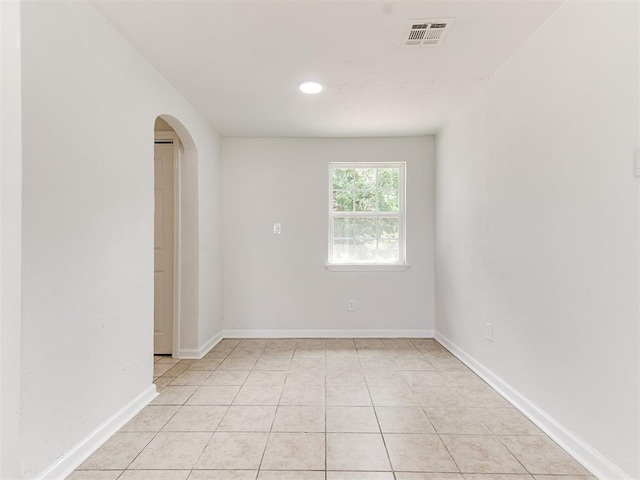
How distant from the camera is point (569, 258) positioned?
5.93 ft

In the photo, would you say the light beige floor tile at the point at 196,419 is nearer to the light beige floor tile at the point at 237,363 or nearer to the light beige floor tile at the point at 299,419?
the light beige floor tile at the point at 299,419

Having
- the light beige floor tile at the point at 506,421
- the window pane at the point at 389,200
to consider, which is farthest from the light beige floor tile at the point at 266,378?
the window pane at the point at 389,200

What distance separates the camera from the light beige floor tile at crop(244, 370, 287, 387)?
2756 mm

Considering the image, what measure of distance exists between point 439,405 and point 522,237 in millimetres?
1225

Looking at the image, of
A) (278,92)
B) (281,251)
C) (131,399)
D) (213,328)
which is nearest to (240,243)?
(281,251)

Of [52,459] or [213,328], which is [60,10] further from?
[213,328]

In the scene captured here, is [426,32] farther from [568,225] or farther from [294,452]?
[294,452]

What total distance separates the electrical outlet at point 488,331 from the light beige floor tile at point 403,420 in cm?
82

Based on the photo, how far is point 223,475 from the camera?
1.64 m

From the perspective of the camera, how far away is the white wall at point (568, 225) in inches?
58.6

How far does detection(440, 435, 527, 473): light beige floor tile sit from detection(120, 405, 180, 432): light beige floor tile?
1643 mm

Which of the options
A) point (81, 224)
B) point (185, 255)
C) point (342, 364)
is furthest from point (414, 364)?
point (81, 224)

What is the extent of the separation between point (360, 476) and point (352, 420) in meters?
0.52

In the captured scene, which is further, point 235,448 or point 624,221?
point 235,448
